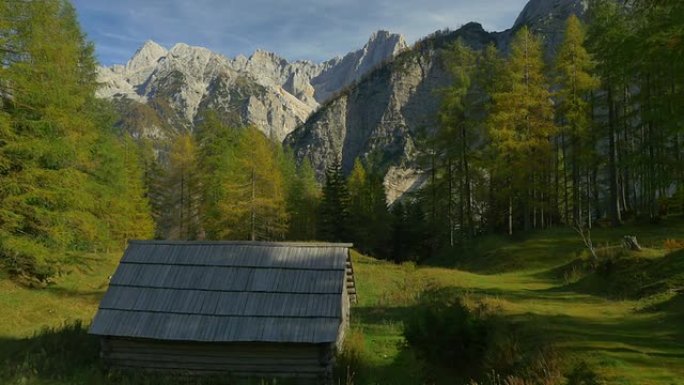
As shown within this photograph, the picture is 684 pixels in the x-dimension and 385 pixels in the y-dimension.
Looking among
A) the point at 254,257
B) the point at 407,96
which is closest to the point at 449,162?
the point at 254,257

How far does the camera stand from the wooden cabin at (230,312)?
12609 mm

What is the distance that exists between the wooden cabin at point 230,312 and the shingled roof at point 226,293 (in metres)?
0.03

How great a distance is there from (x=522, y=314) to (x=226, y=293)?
832cm

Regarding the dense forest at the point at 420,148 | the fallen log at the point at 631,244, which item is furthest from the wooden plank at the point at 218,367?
the fallen log at the point at 631,244

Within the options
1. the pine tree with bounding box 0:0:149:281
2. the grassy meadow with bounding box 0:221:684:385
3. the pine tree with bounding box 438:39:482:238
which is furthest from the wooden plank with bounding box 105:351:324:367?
the pine tree with bounding box 438:39:482:238

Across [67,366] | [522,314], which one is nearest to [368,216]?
[522,314]

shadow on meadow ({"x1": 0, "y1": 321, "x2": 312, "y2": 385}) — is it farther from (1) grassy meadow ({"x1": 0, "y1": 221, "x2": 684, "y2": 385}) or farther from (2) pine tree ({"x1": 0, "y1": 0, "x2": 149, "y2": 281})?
(2) pine tree ({"x1": 0, "y1": 0, "x2": 149, "y2": 281})

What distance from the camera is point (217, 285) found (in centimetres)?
1378

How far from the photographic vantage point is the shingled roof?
497 inches

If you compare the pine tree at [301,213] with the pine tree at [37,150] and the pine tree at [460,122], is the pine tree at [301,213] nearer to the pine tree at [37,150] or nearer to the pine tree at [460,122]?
the pine tree at [460,122]

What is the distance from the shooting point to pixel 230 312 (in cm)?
1300

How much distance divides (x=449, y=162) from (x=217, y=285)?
29.1 meters

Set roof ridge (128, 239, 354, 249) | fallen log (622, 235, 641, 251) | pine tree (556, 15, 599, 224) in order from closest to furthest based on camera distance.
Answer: roof ridge (128, 239, 354, 249) < fallen log (622, 235, 641, 251) < pine tree (556, 15, 599, 224)

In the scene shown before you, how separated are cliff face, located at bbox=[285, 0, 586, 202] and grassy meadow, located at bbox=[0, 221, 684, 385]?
3809 inches
